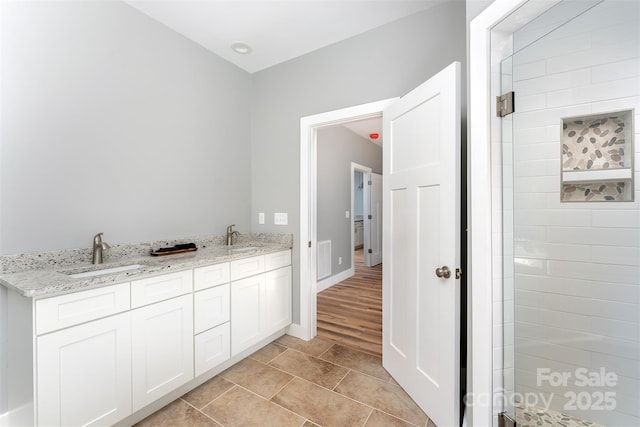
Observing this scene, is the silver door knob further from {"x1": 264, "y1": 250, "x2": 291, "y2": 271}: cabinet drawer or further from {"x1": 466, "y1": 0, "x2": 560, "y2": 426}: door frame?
{"x1": 264, "y1": 250, "x2": 291, "y2": 271}: cabinet drawer

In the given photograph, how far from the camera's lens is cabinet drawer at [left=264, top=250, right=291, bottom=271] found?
92.3 inches

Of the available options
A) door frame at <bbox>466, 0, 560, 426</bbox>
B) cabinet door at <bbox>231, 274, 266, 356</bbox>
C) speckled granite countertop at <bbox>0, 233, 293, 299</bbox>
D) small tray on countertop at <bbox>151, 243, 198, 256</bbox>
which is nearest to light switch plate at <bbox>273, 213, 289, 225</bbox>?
speckled granite countertop at <bbox>0, 233, 293, 299</bbox>

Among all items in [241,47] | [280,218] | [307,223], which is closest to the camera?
[241,47]

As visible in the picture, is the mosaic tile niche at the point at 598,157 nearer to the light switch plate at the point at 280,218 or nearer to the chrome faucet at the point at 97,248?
the light switch plate at the point at 280,218

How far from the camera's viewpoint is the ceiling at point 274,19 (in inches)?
75.1

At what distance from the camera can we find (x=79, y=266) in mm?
1589

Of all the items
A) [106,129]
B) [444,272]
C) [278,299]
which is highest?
[106,129]

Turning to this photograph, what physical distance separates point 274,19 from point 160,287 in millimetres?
2089

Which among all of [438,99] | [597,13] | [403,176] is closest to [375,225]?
[403,176]

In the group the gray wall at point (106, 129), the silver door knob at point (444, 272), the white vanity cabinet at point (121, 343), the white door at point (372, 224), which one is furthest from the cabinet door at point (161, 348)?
the white door at point (372, 224)

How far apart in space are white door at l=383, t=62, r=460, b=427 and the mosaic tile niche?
549 millimetres

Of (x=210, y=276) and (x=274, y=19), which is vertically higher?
(x=274, y=19)

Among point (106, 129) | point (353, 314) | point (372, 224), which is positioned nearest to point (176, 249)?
point (106, 129)

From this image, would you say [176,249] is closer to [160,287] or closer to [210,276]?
[210,276]
